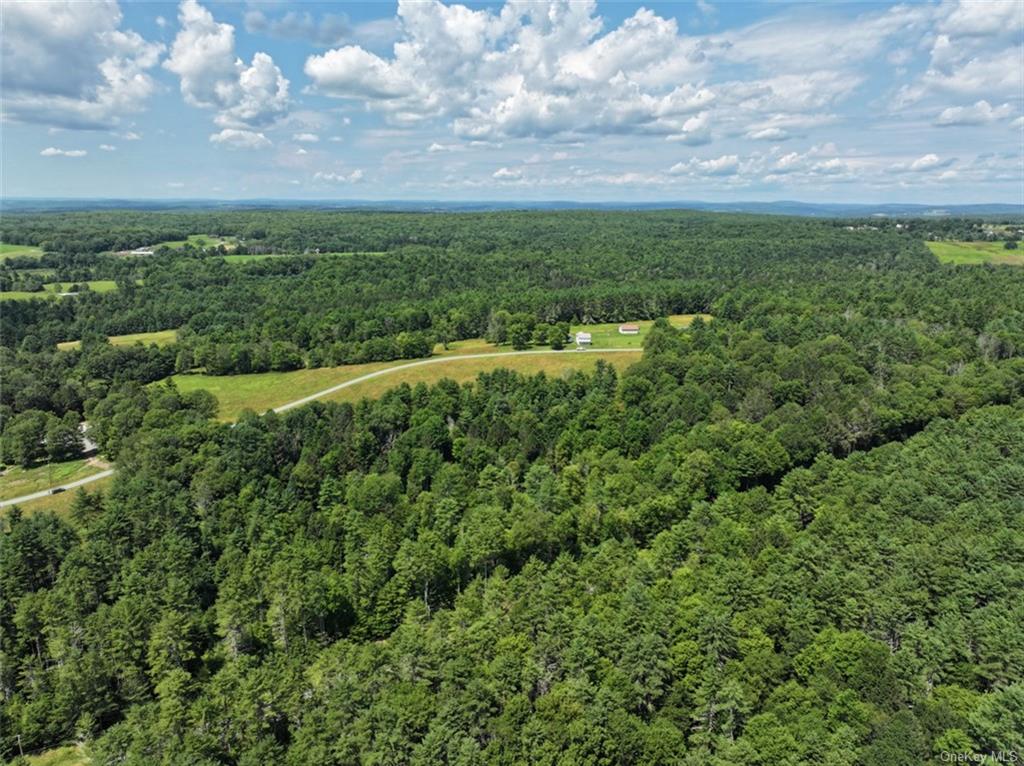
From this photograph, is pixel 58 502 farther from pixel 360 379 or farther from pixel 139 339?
pixel 139 339

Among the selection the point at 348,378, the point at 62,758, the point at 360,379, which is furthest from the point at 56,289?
the point at 62,758

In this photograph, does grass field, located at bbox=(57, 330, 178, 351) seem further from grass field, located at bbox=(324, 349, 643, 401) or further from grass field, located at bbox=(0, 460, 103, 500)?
grass field, located at bbox=(324, 349, 643, 401)

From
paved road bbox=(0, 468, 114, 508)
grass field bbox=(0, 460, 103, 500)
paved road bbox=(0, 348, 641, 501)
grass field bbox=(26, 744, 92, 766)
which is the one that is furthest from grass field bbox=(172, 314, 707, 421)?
grass field bbox=(26, 744, 92, 766)

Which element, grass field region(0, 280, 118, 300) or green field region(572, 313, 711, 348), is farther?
grass field region(0, 280, 118, 300)

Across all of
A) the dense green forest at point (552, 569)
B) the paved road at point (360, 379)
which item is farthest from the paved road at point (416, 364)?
the dense green forest at point (552, 569)

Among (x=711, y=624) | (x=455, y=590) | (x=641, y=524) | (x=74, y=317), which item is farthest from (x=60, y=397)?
(x=711, y=624)

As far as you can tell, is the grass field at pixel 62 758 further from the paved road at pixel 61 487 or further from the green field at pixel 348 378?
the green field at pixel 348 378

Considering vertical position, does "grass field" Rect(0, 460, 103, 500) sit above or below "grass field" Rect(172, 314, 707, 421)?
below
